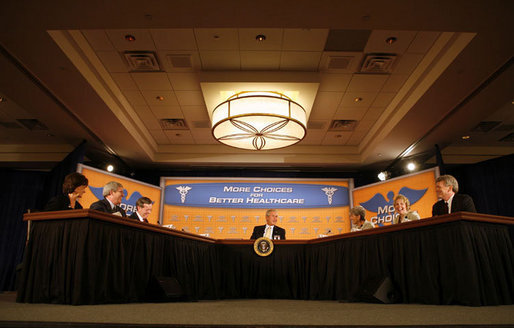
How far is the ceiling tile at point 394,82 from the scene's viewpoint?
223 inches

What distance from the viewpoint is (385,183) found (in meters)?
8.34

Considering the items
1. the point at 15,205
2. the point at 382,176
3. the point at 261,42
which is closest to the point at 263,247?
the point at 261,42

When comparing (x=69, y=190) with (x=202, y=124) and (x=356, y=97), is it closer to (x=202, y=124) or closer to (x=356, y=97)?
(x=202, y=124)

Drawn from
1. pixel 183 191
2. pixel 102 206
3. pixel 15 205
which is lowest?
pixel 102 206

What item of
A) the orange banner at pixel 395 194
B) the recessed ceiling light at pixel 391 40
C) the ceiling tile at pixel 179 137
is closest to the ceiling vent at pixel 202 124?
the ceiling tile at pixel 179 137

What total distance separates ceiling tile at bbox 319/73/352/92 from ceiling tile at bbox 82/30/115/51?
3203mm

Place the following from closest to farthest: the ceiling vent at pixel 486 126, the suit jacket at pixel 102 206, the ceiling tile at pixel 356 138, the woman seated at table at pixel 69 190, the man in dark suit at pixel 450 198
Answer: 1. the woman seated at table at pixel 69 190
2. the man in dark suit at pixel 450 198
3. the suit jacket at pixel 102 206
4. the ceiling vent at pixel 486 126
5. the ceiling tile at pixel 356 138

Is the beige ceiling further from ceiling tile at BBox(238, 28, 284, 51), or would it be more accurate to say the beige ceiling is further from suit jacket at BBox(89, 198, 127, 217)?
suit jacket at BBox(89, 198, 127, 217)

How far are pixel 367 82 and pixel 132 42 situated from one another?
3.68m

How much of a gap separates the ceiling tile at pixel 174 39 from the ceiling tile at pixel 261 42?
26.2 inches

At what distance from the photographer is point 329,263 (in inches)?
175

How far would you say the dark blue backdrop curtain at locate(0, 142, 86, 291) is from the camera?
8.75 meters

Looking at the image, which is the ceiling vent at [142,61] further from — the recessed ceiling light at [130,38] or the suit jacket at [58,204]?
the suit jacket at [58,204]

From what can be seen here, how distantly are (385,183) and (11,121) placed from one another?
826cm
